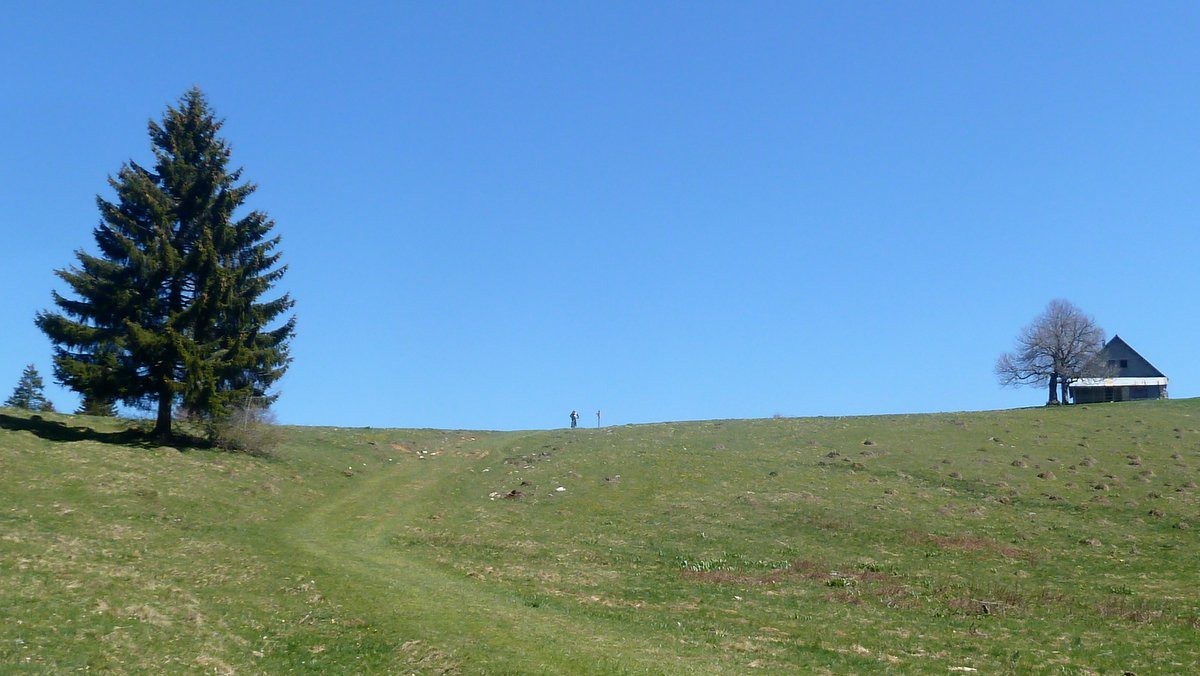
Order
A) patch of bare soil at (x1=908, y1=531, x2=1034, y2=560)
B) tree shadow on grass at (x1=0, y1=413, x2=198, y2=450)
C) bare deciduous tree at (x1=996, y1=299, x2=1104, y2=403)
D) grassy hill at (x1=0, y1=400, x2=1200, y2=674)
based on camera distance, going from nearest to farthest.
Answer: grassy hill at (x1=0, y1=400, x2=1200, y2=674)
patch of bare soil at (x1=908, y1=531, x2=1034, y2=560)
tree shadow on grass at (x1=0, y1=413, x2=198, y2=450)
bare deciduous tree at (x1=996, y1=299, x2=1104, y2=403)

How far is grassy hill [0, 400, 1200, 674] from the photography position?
798 inches

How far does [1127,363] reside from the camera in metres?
123

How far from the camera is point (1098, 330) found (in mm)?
107375

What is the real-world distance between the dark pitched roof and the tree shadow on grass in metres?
117

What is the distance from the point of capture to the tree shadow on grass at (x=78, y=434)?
4484 centimetres

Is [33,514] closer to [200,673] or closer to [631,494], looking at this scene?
[200,673]

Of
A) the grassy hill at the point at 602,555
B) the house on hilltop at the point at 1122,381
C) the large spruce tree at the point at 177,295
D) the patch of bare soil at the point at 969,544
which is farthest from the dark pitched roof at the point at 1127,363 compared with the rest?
the large spruce tree at the point at 177,295

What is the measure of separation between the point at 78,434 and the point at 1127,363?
127066 mm

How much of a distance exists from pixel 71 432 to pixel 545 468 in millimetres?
26643

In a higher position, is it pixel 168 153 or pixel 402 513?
pixel 168 153

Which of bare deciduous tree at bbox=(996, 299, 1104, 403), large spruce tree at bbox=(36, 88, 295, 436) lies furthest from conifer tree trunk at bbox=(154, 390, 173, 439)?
bare deciduous tree at bbox=(996, 299, 1104, 403)

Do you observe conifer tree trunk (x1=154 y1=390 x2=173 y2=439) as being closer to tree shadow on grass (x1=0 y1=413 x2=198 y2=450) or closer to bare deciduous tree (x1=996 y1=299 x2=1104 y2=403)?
tree shadow on grass (x1=0 y1=413 x2=198 y2=450)

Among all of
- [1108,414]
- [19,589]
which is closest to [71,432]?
[19,589]

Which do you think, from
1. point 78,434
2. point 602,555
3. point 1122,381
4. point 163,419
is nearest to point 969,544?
point 602,555
